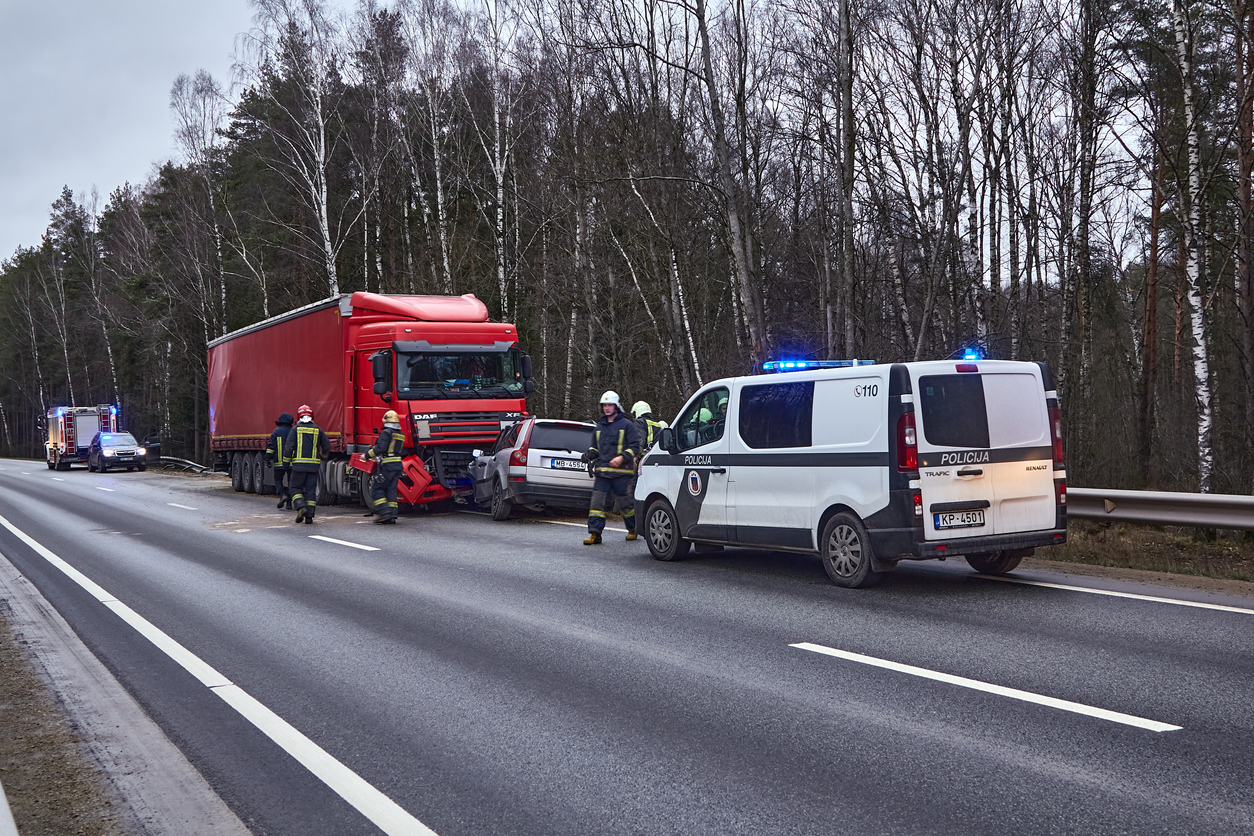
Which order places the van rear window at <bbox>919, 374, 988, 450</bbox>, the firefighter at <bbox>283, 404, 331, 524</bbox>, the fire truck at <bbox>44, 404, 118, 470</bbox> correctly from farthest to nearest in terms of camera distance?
the fire truck at <bbox>44, 404, 118, 470</bbox> < the firefighter at <bbox>283, 404, 331, 524</bbox> < the van rear window at <bbox>919, 374, 988, 450</bbox>

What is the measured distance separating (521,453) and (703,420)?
243 inches

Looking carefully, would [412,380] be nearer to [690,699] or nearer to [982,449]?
[982,449]

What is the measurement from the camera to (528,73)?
3312 cm

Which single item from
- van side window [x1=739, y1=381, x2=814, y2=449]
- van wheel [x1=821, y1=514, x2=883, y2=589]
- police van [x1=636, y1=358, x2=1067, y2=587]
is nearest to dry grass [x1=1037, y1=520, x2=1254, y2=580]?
police van [x1=636, y1=358, x2=1067, y2=587]

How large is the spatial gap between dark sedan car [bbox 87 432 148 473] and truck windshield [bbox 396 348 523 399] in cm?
3339

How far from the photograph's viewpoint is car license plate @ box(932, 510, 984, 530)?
8898mm

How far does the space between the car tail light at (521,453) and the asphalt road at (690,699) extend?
222 inches

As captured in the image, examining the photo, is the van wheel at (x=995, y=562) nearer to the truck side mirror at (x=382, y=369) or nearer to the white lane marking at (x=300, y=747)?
the white lane marking at (x=300, y=747)

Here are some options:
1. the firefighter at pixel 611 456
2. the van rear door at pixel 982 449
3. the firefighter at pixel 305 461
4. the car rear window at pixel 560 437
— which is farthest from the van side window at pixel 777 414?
the firefighter at pixel 305 461

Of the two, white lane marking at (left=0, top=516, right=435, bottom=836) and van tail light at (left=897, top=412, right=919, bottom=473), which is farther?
van tail light at (left=897, top=412, right=919, bottom=473)

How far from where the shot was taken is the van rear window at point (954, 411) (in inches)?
352

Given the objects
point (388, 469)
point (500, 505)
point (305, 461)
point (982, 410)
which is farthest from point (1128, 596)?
point (305, 461)

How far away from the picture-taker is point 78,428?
51625mm

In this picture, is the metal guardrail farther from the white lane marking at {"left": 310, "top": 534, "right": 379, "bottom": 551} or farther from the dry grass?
the white lane marking at {"left": 310, "top": 534, "right": 379, "bottom": 551}
